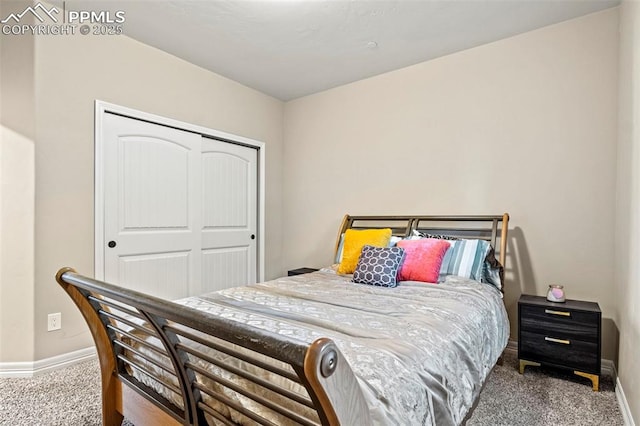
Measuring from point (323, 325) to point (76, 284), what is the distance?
1.02 m

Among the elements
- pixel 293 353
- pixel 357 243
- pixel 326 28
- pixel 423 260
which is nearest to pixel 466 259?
pixel 423 260

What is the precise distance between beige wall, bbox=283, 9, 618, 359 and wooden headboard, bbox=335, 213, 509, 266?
0.11 meters

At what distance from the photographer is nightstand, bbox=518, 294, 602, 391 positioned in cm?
216

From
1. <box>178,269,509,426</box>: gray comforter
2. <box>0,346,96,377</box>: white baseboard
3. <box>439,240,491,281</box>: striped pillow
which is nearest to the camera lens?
<box>178,269,509,426</box>: gray comforter

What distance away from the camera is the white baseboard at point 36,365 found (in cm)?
233

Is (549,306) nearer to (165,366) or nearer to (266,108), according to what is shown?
(165,366)

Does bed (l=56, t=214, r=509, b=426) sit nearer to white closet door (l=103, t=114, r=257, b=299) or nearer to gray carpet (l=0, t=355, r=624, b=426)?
gray carpet (l=0, t=355, r=624, b=426)

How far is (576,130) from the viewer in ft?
8.45

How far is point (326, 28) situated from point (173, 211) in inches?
83.2

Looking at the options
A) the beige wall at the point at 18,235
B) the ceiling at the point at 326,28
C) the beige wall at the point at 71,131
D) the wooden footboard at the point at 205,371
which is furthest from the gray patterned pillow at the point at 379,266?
the beige wall at the point at 18,235

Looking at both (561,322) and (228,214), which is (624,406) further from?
(228,214)

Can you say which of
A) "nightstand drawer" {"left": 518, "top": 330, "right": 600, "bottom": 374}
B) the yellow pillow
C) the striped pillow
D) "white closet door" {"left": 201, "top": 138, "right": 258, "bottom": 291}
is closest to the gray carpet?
"nightstand drawer" {"left": 518, "top": 330, "right": 600, "bottom": 374}

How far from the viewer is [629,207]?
193 cm

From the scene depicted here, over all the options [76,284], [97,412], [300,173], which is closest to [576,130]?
[300,173]
